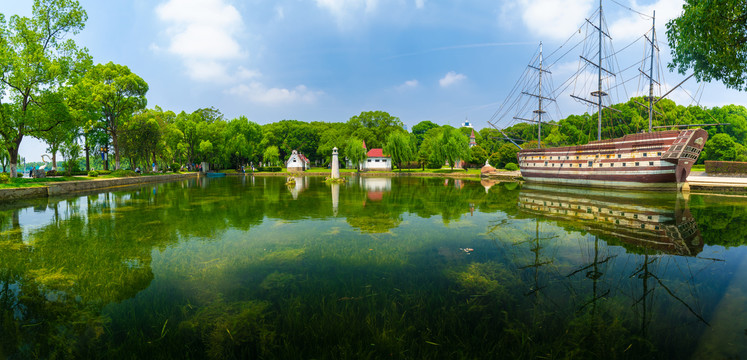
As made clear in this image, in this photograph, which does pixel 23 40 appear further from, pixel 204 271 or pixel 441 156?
pixel 441 156

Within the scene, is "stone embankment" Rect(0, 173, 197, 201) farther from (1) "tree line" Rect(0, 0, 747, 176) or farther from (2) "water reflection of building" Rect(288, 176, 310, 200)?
(2) "water reflection of building" Rect(288, 176, 310, 200)

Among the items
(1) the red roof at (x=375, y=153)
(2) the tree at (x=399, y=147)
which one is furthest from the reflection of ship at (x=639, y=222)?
(1) the red roof at (x=375, y=153)

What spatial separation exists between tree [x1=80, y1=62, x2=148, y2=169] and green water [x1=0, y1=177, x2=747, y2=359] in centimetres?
2939

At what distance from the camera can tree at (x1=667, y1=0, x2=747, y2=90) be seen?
757 cm

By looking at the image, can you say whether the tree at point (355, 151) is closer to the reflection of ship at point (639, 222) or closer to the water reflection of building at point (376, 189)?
the water reflection of building at point (376, 189)

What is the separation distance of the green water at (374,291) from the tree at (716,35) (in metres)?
5.02

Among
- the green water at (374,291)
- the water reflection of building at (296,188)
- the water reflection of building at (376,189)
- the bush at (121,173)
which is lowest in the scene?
the green water at (374,291)

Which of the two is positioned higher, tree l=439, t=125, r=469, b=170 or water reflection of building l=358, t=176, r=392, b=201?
tree l=439, t=125, r=469, b=170

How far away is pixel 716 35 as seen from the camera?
25.8 ft

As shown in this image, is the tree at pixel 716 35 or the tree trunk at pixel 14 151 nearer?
the tree at pixel 716 35

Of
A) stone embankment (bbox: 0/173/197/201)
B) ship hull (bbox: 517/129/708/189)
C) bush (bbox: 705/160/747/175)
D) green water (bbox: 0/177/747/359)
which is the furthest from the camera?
bush (bbox: 705/160/747/175)

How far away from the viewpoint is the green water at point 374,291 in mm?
3469

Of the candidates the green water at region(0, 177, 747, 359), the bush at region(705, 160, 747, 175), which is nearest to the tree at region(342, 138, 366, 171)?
the bush at region(705, 160, 747, 175)

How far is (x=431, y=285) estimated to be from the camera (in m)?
5.16
